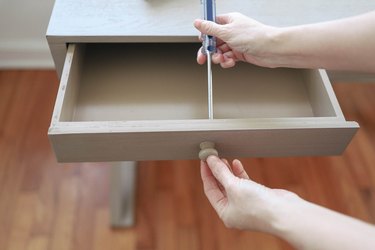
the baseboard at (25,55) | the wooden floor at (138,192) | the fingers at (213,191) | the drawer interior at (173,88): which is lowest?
the wooden floor at (138,192)

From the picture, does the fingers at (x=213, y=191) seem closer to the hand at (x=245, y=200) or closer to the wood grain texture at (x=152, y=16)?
the hand at (x=245, y=200)

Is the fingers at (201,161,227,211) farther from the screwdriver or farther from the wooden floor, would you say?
the wooden floor

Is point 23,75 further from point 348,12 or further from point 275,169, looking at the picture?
point 348,12

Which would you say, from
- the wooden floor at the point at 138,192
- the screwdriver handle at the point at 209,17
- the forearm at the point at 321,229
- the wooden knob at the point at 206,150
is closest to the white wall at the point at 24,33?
the wooden floor at the point at 138,192

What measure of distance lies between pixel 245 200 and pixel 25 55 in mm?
1088

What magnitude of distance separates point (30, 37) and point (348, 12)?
101 cm

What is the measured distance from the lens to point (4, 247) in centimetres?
98

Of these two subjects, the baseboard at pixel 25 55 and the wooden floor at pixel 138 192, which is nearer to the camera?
the wooden floor at pixel 138 192

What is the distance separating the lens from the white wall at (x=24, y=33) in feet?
Answer: 4.07

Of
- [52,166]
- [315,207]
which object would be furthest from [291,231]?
[52,166]

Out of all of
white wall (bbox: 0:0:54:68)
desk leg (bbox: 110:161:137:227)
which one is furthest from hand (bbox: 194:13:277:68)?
white wall (bbox: 0:0:54:68)

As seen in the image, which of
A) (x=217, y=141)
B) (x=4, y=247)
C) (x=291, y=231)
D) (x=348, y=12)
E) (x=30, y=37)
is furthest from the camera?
(x=30, y=37)

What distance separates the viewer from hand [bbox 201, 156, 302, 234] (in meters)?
0.49

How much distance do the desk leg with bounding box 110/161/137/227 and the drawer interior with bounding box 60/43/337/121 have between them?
1.08ft
